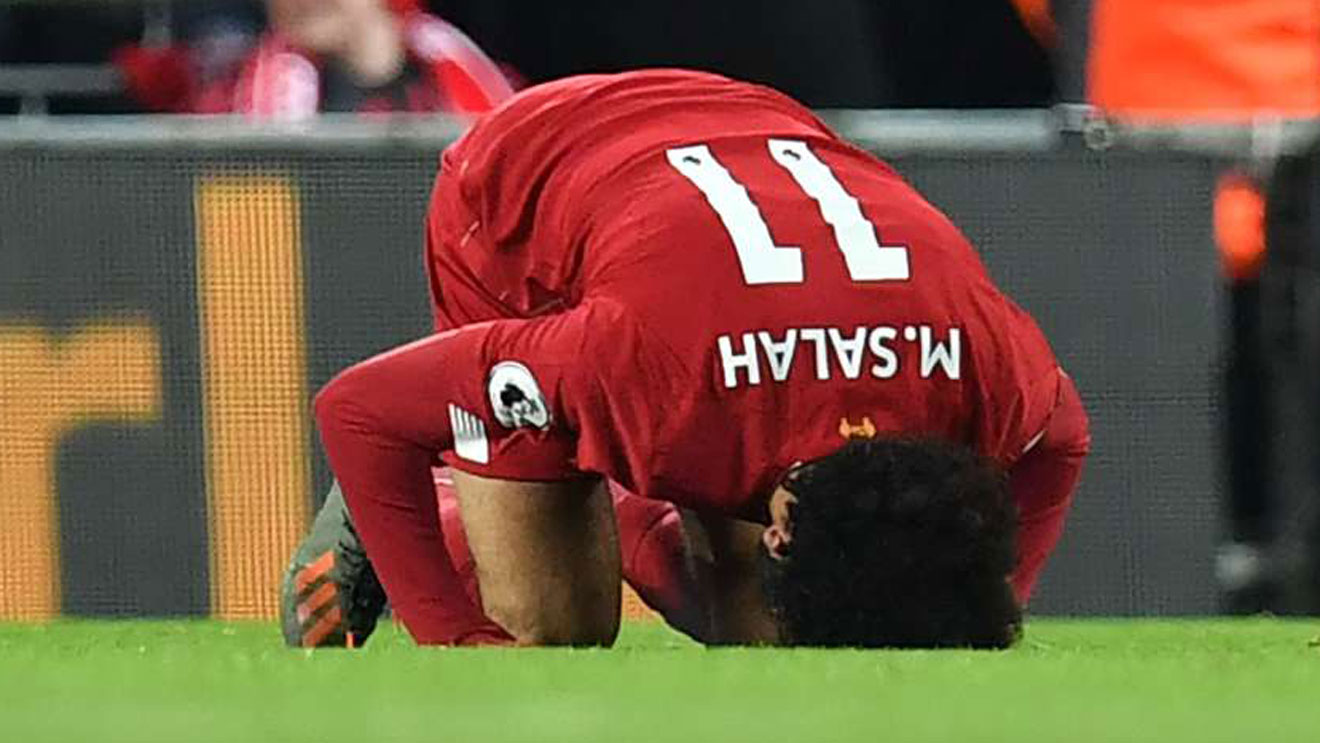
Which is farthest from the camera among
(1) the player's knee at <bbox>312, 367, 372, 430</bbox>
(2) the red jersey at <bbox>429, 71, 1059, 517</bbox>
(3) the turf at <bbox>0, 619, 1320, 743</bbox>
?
(1) the player's knee at <bbox>312, 367, 372, 430</bbox>

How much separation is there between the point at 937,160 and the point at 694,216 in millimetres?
2027

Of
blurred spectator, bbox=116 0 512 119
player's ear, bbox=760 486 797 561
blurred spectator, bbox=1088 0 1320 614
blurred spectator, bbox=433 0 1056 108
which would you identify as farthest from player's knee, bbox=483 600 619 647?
blurred spectator, bbox=433 0 1056 108

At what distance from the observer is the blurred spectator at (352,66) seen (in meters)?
7.05

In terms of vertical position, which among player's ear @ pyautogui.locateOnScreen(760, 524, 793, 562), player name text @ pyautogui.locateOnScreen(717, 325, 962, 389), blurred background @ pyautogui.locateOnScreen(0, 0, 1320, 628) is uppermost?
player name text @ pyautogui.locateOnScreen(717, 325, 962, 389)

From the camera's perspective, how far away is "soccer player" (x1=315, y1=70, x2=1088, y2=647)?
4.11 metres

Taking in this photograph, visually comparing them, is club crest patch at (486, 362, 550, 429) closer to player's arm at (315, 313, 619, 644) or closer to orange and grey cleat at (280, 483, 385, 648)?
player's arm at (315, 313, 619, 644)

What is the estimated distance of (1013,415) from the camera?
4.37 m

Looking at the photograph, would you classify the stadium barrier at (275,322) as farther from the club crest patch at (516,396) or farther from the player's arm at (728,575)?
the club crest patch at (516,396)

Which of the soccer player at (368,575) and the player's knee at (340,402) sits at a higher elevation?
the player's knee at (340,402)

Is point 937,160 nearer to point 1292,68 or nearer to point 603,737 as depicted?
point 1292,68

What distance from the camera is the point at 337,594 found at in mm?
4941

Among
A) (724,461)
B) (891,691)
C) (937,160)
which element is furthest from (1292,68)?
(891,691)

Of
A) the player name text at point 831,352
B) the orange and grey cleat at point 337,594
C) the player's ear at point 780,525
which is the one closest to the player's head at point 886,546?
the player's ear at point 780,525

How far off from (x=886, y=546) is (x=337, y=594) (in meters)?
1.10
